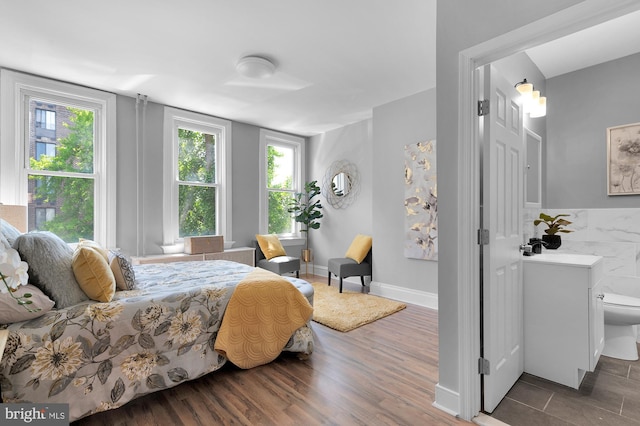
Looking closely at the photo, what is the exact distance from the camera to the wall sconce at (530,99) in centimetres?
234

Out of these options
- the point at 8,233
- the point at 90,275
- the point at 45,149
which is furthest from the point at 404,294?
the point at 45,149

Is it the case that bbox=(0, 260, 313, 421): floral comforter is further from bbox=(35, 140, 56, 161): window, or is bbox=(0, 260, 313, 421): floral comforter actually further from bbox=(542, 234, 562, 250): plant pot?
bbox=(542, 234, 562, 250): plant pot

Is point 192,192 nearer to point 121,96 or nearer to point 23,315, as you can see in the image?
point 121,96

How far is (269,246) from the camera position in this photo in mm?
4996

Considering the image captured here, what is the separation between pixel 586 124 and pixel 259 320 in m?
3.67

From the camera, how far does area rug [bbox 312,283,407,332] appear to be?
3256 millimetres

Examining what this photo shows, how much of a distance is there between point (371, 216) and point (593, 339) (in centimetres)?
322

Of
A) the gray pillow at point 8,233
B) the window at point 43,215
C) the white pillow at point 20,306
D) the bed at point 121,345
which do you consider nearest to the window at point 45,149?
the window at point 43,215

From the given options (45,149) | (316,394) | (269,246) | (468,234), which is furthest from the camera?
(269,246)

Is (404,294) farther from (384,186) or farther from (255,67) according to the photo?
(255,67)

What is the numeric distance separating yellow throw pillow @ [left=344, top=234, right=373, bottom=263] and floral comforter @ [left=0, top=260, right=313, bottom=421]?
256cm

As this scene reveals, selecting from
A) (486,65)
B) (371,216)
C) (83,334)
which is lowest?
(83,334)

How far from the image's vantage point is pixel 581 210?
10.0 feet

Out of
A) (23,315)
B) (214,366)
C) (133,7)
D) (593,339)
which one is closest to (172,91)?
(133,7)
